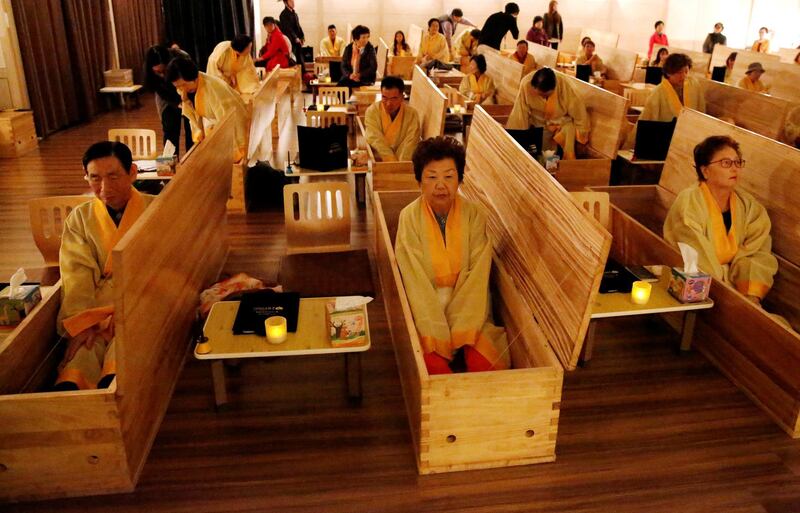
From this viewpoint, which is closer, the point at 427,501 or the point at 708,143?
the point at 427,501

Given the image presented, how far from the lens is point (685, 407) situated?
2.91 metres

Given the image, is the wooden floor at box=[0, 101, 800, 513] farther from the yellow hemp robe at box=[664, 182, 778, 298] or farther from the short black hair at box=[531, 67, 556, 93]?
the short black hair at box=[531, 67, 556, 93]

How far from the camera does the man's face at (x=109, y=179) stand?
2.78 meters

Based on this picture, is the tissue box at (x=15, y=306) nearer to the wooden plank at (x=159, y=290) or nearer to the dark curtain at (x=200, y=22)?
the wooden plank at (x=159, y=290)

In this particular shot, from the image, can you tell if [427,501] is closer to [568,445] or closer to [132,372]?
[568,445]

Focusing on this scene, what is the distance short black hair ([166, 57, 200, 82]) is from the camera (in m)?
4.89

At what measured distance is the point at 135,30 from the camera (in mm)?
10984

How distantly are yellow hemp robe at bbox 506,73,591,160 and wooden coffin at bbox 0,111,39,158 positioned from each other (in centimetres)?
518

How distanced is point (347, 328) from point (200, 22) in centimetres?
1191

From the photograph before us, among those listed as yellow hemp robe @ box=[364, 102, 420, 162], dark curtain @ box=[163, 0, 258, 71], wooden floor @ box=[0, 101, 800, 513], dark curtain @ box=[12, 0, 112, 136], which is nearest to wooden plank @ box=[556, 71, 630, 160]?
yellow hemp robe @ box=[364, 102, 420, 162]

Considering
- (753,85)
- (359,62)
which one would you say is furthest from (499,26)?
(753,85)

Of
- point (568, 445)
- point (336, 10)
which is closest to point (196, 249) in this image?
point (568, 445)

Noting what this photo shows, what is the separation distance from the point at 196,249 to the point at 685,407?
2460 mm

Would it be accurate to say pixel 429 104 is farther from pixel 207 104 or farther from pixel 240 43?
pixel 240 43
